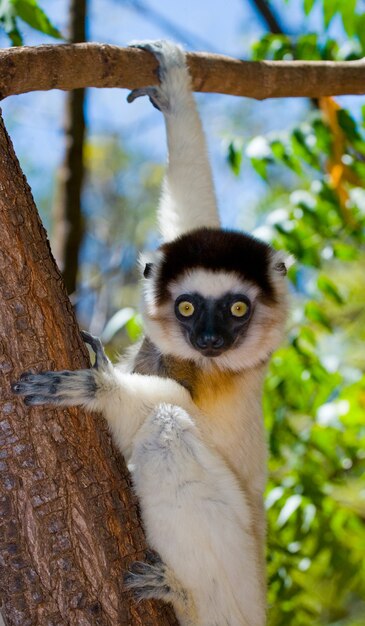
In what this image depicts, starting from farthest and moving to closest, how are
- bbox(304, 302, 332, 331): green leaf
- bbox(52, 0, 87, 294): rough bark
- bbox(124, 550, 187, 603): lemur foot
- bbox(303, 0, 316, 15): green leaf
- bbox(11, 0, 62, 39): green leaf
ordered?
bbox(52, 0, 87, 294): rough bark
bbox(304, 302, 332, 331): green leaf
bbox(303, 0, 316, 15): green leaf
bbox(11, 0, 62, 39): green leaf
bbox(124, 550, 187, 603): lemur foot

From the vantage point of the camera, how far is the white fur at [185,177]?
488cm

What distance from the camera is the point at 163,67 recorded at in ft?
15.5

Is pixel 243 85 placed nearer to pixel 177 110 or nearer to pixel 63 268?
pixel 177 110

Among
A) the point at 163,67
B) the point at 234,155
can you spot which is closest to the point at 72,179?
the point at 234,155

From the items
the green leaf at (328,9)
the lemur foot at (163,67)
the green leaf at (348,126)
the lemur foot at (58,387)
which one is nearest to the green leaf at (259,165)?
the green leaf at (348,126)

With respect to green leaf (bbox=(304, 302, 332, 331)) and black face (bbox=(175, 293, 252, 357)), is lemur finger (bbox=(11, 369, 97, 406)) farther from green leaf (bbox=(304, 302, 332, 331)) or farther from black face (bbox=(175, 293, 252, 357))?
green leaf (bbox=(304, 302, 332, 331))

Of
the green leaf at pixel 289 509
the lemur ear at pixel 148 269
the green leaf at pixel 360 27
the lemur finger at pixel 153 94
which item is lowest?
the green leaf at pixel 289 509

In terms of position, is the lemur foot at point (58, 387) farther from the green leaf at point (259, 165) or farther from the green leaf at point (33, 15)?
the green leaf at point (259, 165)

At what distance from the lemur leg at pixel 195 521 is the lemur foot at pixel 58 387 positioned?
39 cm

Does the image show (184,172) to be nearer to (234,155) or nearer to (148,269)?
(234,155)

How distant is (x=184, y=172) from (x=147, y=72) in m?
0.64

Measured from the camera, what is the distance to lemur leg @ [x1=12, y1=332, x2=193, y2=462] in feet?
10.1

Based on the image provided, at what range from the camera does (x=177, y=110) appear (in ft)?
16.0

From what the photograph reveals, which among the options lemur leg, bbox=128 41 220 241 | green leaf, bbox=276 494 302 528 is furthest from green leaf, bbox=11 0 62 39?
green leaf, bbox=276 494 302 528
